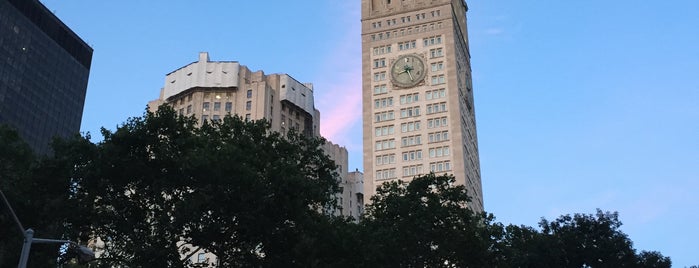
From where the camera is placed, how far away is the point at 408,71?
105812 mm

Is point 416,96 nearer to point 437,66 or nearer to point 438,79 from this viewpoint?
point 438,79

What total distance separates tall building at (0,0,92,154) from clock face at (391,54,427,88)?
185 ft

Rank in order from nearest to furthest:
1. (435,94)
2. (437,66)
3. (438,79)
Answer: (435,94) → (438,79) → (437,66)

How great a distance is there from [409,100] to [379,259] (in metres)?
66.6

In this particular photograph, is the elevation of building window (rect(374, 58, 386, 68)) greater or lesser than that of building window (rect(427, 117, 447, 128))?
greater

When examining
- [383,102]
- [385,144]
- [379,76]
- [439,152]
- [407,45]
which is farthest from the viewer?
[407,45]

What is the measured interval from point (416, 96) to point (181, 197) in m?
71.1

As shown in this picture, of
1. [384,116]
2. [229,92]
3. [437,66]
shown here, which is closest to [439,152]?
[384,116]

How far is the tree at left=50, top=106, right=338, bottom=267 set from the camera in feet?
110

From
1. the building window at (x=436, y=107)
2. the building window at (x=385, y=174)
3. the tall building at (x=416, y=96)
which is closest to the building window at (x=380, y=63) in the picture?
the tall building at (x=416, y=96)

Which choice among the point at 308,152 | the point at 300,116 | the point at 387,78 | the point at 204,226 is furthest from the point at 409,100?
the point at 204,226

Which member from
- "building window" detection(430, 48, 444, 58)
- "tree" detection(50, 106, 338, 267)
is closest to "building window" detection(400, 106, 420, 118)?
"building window" detection(430, 48, 444, 58)

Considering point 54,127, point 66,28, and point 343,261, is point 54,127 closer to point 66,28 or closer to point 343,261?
point 66,28

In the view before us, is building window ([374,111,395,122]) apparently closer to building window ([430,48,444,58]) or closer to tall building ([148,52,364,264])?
building window ([430,48,444,58])
